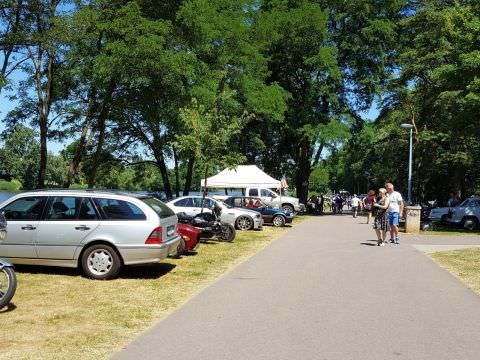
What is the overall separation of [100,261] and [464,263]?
8.12 metres

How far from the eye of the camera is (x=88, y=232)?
959 centimetres

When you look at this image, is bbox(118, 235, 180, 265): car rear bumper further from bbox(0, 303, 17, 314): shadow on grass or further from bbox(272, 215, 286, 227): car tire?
bbox(272, 215, 286, 227): car tire

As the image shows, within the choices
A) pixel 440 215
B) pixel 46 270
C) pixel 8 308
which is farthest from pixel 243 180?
pixel 8 308

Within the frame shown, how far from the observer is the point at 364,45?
41.2 metres

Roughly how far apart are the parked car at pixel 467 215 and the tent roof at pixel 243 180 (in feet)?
31.9

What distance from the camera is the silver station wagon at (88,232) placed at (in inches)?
376

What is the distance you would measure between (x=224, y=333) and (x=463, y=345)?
2.58 metres

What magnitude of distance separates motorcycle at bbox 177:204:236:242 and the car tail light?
5.31 metres

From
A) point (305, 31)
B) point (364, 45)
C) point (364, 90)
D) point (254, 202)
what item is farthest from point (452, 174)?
point (254, 202)

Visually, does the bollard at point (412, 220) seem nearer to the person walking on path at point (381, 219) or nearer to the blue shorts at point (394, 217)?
the blue shorts at point (394, 217)

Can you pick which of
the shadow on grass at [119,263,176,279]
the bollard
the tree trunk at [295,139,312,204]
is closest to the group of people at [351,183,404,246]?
the bollard

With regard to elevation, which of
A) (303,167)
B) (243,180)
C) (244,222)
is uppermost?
(303,167)

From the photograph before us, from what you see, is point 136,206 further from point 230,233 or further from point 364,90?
point 364,90

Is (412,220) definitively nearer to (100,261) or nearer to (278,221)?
(278,221)
